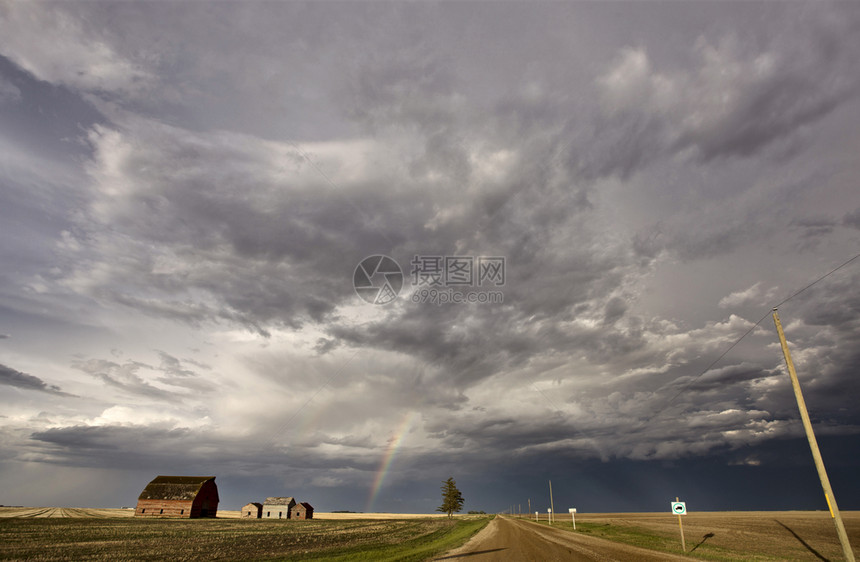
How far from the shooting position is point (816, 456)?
62.0 ft

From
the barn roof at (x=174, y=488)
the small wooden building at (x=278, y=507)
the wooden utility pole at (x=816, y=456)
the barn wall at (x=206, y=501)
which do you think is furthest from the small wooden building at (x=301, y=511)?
the wooden utility pole at (x=816, y=456)

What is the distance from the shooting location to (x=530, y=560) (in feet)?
78.2

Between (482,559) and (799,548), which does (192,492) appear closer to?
(482,559)

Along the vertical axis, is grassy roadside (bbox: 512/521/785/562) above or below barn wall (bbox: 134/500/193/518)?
above

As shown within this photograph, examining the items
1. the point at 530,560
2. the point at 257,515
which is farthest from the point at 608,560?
the point at 257,515

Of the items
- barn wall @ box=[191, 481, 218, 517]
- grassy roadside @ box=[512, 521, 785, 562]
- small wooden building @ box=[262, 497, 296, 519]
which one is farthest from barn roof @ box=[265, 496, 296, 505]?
grassy roadside @ box=[512, 521, 785, 562]

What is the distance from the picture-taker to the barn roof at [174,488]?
3784 inches

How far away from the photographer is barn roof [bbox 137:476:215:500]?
9612 centimetres

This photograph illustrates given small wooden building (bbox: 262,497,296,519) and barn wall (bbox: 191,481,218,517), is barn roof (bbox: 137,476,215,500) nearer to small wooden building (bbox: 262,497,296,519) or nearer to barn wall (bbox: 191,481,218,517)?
barn wall (bbox: 191,481,218,517)

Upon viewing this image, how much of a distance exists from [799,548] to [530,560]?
99.6 ft

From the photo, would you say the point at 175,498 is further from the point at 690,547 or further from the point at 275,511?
the point at 690,547

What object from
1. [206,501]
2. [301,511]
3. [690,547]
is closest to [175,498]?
[206,501]

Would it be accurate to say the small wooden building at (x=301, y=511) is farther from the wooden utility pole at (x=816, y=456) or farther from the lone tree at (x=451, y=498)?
the wooden utility pole at (x=816, y=456)

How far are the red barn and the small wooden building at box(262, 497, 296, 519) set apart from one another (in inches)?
708
